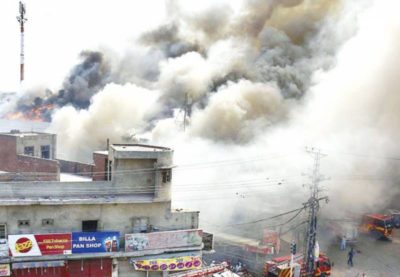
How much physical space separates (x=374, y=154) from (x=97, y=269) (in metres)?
20.7

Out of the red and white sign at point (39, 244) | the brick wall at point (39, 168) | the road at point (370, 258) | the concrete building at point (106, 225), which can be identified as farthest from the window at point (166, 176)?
the road at point (370, 258)

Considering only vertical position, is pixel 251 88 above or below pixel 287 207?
above

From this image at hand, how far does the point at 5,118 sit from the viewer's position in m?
64.2

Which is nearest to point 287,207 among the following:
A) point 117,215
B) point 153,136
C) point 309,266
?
point 309,266

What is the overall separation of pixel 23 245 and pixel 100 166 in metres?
4.89

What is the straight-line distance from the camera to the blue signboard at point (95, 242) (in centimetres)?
1742

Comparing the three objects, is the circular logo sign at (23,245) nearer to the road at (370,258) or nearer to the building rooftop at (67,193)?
the building rooftop at (67,193)

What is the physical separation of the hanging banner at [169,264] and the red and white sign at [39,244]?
8.94ft

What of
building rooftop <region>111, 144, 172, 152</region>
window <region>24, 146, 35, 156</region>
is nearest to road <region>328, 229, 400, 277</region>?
building rooftop <region>111, 144, 172, 152</region>

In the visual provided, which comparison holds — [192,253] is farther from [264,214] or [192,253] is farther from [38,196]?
[264,214]

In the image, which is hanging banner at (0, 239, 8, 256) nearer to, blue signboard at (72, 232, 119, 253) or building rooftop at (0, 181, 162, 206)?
building rooftop at (0, 181, 162, 206)

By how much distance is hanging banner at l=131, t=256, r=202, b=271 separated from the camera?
18.3 metres

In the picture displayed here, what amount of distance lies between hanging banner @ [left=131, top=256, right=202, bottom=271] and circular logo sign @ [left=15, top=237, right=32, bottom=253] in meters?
3.84

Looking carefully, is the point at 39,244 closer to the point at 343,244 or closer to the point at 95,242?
the point at 95,242
